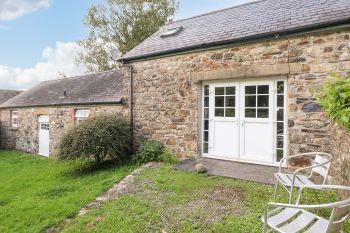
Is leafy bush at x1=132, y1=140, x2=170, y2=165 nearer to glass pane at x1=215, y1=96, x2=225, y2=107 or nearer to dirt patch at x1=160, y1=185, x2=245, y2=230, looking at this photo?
glass pane at x1=215, y1=96, x2=225, y2=107

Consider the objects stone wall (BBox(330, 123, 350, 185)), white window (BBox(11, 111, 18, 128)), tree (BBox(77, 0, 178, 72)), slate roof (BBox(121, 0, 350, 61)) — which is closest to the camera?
stone wall (BBox(330, 123, 350, 185))

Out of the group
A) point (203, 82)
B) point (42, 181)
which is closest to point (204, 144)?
point (203, 82)

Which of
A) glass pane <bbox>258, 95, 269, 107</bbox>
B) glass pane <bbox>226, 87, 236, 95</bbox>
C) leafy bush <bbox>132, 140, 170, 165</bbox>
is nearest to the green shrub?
leafy bush <bbox>132, 140, 170, 165</bbox>

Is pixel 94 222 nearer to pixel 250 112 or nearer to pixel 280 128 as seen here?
pixel 250 112

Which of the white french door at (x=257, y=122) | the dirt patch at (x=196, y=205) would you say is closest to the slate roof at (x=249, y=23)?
the white french door at (x=257, y=122)

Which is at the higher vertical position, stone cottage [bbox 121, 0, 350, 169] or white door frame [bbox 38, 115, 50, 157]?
stone cottage [bbox 121, 0, 350, 169]

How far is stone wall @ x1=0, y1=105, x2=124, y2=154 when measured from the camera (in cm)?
1288

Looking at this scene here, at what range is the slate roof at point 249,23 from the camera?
661 cm

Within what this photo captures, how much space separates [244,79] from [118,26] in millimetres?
19013

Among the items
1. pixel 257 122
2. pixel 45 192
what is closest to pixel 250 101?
pixel 257 122

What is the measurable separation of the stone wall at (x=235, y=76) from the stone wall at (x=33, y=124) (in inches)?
77.8

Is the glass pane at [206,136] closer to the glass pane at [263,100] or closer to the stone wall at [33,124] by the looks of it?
the glass pane at [263,100]

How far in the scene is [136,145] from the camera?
9.95 m

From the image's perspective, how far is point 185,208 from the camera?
504 cm
